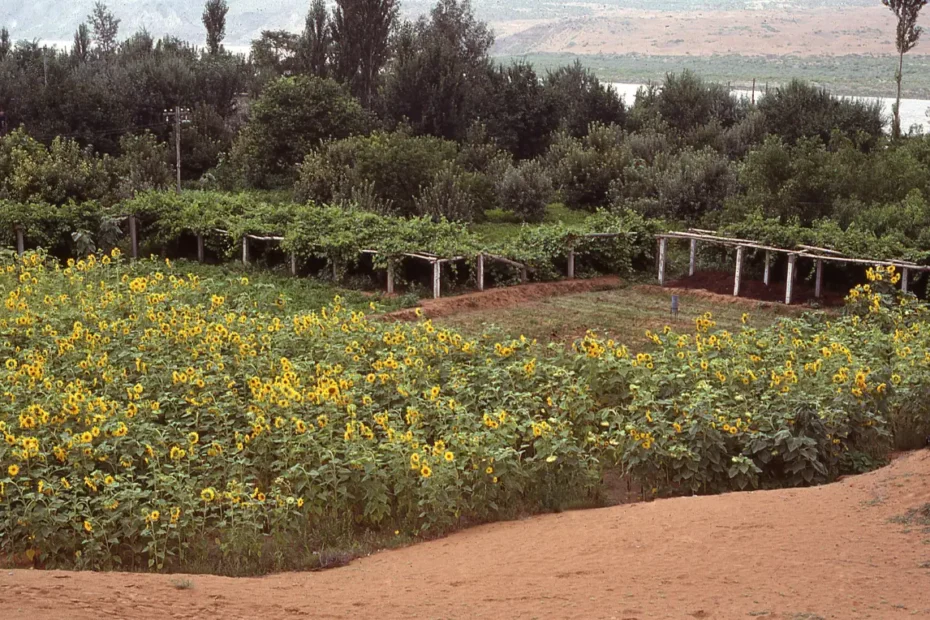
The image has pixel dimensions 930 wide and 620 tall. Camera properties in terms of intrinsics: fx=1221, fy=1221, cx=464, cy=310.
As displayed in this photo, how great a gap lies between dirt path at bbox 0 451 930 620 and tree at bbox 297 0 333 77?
3839 cm

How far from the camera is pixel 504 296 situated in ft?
66.1

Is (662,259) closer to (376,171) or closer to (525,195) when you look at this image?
(525,195)

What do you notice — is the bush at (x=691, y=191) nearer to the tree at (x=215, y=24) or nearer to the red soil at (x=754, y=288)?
the red soil at (x=754, y=288)

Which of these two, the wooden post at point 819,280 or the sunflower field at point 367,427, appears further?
the wooden post at point 819,280

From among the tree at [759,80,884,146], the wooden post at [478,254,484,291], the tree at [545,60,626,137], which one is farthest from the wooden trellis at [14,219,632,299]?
the tree at [545,60,626,137]

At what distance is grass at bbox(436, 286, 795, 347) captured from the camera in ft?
58.0

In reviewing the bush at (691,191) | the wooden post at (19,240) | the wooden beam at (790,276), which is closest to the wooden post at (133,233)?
the wooden post at (19,240)

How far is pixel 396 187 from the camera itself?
96.9 ft

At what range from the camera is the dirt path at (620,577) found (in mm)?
6742

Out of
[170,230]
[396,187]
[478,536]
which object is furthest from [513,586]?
[396,187]

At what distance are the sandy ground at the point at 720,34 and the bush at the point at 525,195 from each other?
9575 centimetres

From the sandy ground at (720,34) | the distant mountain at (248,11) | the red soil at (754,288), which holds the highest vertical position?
the distant mountain at (248,11)

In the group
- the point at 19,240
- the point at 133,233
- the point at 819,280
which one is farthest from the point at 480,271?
the point at 19,240

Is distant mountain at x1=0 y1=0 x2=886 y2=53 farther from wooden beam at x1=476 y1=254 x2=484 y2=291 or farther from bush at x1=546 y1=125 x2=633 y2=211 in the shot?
wooden beam at x1=476 y1=254 x2=484 y2=291
